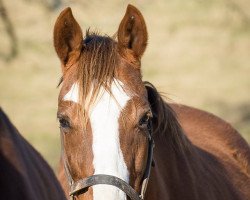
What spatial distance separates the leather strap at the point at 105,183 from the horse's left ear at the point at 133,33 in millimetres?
766

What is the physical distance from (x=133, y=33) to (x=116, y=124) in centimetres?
62

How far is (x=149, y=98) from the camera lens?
411cm

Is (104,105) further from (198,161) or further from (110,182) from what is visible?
(198,161)

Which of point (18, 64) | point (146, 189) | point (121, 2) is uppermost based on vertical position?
point (121, 2)

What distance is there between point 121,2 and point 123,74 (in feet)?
56.2

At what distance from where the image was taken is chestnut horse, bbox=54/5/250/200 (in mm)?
3461

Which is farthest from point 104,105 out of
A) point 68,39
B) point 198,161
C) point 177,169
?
point 198,161

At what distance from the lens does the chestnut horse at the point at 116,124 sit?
3.46 metres

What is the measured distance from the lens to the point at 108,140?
345 centimetres

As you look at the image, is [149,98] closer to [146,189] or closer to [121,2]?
[146,189]

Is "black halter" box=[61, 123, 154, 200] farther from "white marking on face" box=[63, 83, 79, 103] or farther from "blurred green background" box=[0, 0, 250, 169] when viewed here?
"blurred green background" box=[0, 0, 250, 169]

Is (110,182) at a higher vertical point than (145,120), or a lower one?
lower

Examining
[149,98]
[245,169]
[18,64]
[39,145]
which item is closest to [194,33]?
[18,64]

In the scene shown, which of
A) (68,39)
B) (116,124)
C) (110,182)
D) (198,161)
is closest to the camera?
(110,182)
